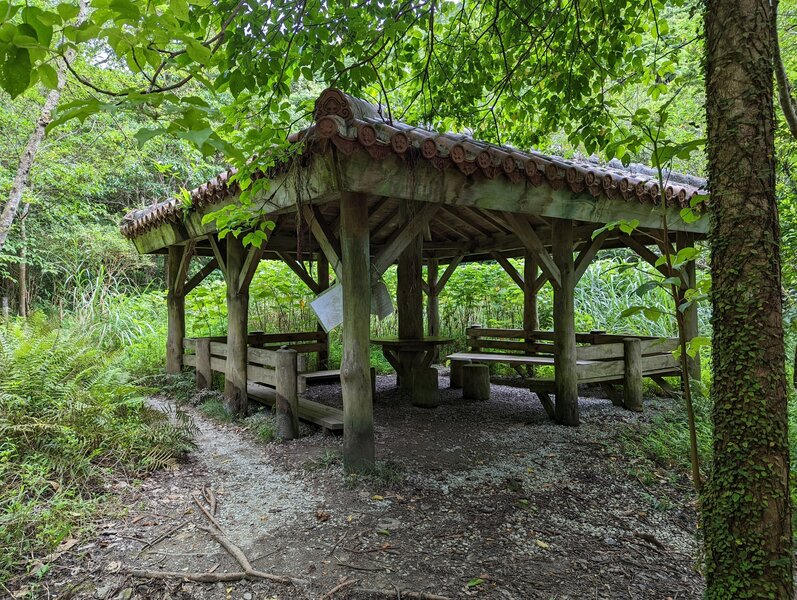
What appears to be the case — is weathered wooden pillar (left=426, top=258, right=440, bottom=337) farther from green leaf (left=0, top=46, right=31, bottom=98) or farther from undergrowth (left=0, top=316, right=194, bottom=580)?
green leaf (left=0, top=46, right=31, bottom=98)

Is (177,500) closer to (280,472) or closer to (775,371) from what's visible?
(280,472)

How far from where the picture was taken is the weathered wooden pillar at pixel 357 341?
12.6 feet

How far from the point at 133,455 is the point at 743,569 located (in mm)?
4220

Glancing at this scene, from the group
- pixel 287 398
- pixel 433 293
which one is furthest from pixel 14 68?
pixel 433 293

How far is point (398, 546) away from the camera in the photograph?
287 centimetres

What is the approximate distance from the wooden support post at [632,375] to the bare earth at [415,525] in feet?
4.23

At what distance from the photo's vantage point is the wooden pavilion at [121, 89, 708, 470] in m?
3.48

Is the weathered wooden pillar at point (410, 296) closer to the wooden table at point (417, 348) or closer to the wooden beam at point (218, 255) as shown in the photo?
the wooden table at point (417, 348)

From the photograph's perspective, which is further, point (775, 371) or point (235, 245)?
point (235, 245)

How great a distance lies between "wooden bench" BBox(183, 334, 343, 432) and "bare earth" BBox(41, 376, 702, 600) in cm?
28

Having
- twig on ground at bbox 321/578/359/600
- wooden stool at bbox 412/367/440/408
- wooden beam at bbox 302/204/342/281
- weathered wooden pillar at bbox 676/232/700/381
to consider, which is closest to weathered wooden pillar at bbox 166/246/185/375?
wooden stool at bbox 412/367/440/408

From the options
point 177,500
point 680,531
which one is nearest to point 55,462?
Answer: point 177,500

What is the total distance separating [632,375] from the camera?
6133 millimetres

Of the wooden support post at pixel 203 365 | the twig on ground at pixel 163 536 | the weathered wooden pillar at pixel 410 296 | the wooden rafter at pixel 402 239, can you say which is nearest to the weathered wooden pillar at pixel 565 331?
the weathered wooden pillar at pixel 410 296
